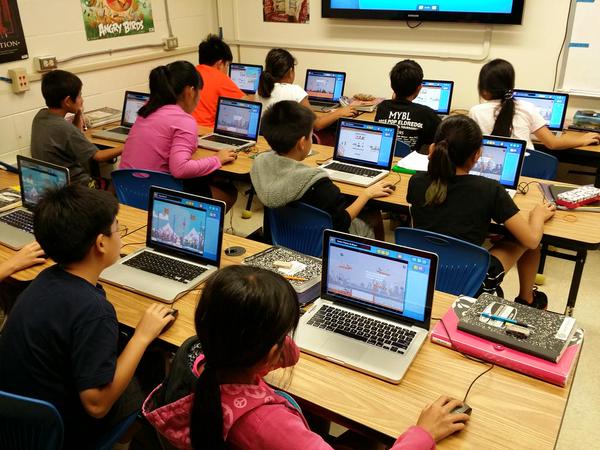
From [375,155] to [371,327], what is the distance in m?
1.78

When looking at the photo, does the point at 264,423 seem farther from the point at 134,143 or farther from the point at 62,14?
the point at 62,14

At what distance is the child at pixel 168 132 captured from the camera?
3199 mm

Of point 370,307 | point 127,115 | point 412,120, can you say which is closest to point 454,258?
point 370,307

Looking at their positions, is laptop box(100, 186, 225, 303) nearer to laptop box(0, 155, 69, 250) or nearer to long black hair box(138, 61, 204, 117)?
laptop box(0, 155, 69, 250)

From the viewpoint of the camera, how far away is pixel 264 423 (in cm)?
108

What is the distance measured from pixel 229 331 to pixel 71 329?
0.59m

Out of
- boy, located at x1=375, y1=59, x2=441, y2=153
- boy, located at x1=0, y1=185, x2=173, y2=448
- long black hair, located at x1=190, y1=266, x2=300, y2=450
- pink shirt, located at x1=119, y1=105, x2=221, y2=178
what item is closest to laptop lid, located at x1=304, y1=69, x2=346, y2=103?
boy, located at x1=375, y1=59, x2=441, y2=153

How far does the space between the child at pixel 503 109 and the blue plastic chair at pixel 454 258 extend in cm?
144

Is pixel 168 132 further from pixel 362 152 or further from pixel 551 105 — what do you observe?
pixel 551 105

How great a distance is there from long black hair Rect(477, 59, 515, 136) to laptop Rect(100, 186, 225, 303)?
2.13 metres

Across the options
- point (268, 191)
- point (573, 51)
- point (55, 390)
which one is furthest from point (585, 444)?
point (573, 51)

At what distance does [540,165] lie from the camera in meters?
3.36

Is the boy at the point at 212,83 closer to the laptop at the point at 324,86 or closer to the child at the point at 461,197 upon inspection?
the laptop at the point at 324,86

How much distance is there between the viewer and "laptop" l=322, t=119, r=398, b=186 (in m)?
3.19
